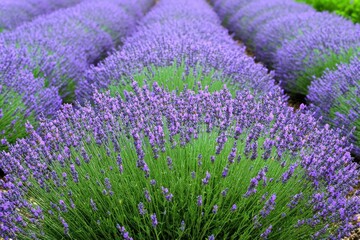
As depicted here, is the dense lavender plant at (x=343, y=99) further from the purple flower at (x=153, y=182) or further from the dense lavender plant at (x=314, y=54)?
the purple flower at (x=153, y=182)

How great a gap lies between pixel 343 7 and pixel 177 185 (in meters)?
6.86

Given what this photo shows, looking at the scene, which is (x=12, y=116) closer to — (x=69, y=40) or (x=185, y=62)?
(x=185, y=62)

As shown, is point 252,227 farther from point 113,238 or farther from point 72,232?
point 72,232

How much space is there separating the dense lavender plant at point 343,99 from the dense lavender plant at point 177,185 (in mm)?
1088

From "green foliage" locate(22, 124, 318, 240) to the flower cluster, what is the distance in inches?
99.9

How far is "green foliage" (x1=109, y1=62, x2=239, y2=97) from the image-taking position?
352cm

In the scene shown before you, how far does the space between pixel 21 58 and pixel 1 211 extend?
239 cm

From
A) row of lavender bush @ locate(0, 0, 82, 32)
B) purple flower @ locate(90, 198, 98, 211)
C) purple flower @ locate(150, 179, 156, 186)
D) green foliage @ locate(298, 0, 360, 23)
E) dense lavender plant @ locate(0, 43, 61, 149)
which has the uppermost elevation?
green foliage @ locate(298, 0, 360, 23)

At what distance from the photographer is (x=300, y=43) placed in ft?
17.5

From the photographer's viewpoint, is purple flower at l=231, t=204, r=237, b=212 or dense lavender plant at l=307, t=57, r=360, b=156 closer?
purple flower at l=231, t=204, r=237, b=212

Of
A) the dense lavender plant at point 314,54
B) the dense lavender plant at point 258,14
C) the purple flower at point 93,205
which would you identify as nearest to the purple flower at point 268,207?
the purple flower at point 93,205

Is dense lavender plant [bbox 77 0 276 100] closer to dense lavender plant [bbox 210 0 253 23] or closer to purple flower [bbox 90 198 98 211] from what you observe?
purple flower [bbox 90 198 98 211]

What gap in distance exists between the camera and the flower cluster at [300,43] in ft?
15.8

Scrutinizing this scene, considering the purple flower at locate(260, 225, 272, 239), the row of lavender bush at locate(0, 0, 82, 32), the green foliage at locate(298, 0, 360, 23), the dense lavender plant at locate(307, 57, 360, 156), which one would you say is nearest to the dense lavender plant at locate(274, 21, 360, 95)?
the dense lavender plant at locate(307, 57, 360, 156)
